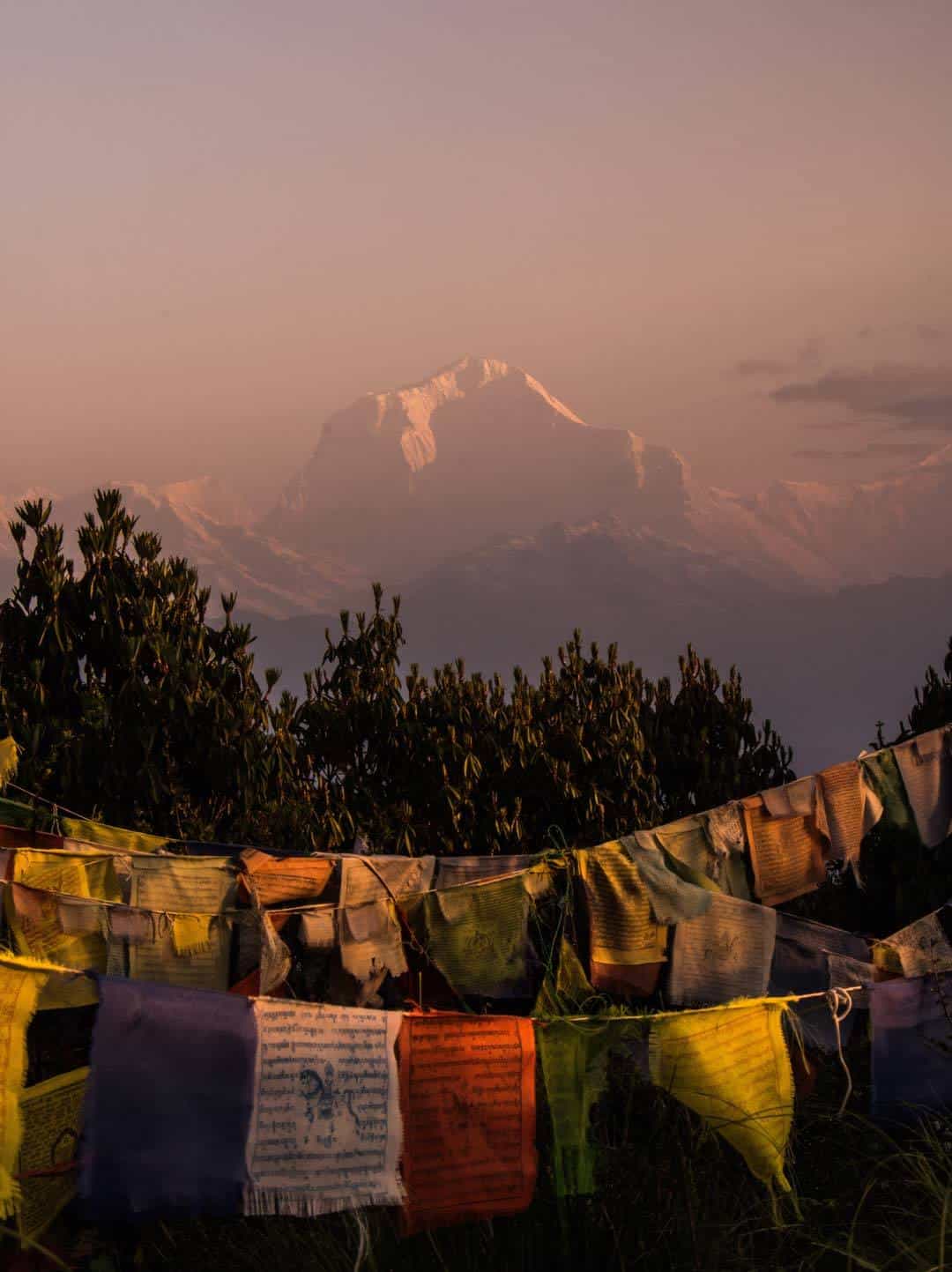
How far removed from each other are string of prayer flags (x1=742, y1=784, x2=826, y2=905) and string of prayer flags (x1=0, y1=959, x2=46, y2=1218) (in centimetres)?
408

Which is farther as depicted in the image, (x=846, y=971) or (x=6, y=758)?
(x=6, y=758)

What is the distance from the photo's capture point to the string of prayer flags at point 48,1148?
4320 millimetres

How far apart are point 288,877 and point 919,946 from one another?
3207 millimetres

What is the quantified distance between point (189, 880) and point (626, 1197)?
2689 mm

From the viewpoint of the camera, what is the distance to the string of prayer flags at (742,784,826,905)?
7.26 meters

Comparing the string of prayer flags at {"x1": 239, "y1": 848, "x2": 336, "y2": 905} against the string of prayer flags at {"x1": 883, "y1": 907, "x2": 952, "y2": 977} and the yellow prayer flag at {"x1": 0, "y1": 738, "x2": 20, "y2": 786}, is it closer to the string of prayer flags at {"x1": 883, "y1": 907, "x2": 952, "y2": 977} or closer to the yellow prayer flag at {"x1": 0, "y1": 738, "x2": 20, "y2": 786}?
the yellow prayer flag at {"x1": 0, "y1": 738, "x2": 20, "y2": 786}

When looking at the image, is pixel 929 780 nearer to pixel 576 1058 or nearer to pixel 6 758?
pixel 576 1058

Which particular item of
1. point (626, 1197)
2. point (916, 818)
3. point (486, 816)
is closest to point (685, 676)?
point (486, 816)

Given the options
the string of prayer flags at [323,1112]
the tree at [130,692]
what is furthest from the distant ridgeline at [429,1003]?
the tree at [130,692]

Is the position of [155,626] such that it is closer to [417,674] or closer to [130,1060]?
[417,674]

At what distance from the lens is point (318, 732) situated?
1128 cm

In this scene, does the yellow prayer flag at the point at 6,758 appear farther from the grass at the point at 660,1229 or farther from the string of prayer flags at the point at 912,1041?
the string of prayer flags at the point at 912,1041

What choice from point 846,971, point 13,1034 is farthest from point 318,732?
point 13,1034

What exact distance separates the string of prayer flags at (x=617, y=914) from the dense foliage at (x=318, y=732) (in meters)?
3.23
